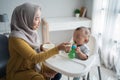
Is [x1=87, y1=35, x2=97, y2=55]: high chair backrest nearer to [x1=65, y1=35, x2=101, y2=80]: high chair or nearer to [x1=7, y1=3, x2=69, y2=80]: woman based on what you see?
[x1=65, y1=35, x2=101, y2=80]: high chair

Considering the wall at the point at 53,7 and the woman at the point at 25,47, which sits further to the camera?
the wall at the point at 53,7

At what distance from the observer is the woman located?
4.06 ft

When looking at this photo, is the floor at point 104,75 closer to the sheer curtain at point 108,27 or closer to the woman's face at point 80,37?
the sheer curtain at point 108,27

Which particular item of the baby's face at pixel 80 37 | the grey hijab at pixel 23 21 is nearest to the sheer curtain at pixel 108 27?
the baby's face at pixel 80 37

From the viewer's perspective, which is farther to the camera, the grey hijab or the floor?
the floor

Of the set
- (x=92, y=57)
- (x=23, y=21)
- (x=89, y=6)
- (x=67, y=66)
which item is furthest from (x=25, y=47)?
(x=89, y=6)

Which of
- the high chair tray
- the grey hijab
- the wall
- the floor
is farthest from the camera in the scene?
the wall

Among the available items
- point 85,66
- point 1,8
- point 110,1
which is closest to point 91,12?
point 110,1

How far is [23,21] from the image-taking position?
131 cm

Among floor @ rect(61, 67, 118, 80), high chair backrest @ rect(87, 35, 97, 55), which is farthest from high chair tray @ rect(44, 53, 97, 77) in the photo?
floor @ rect(61, 67, 118, 80)

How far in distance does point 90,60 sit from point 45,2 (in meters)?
1.91

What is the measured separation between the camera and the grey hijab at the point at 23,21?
129 centimetres

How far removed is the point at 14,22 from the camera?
1322mm

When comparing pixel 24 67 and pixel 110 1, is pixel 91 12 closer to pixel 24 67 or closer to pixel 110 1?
pixel 110 1
